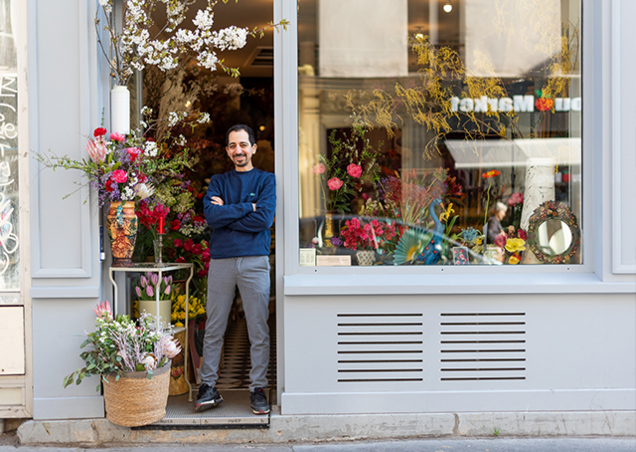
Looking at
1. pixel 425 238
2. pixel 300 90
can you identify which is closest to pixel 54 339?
pixel 300 90

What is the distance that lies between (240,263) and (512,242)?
2149 millimetres

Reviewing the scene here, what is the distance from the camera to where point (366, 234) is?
4496 millimetres

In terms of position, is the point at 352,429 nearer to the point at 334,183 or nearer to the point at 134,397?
the point at 134,397

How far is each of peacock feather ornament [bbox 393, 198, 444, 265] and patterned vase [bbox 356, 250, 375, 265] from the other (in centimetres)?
17

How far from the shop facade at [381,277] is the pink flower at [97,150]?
23 cm

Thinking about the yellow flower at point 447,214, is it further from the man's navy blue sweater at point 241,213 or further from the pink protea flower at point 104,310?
the pink protea flower at point 104,310

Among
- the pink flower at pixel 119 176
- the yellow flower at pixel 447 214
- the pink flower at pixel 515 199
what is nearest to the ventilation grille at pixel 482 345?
the yellow flower at pixel 447 214

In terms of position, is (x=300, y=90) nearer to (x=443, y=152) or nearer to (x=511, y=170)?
(x=443, y=152)

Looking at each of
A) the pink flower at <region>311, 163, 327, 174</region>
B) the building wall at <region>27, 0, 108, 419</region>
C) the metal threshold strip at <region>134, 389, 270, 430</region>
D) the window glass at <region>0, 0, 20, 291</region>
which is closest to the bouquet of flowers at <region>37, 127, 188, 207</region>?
the building wall at <region>27, 0, 108, 419</region>

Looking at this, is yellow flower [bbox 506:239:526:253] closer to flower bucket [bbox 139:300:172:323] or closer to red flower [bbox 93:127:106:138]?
flower bucket [bbox 139:300:172:323]

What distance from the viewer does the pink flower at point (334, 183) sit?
4.51 metres

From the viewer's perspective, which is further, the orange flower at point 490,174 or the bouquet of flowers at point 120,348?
the orange flower at point 490,174

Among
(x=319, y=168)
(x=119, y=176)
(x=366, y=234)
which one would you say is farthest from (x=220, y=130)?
(x=119, y=176)

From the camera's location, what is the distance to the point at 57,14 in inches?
152
